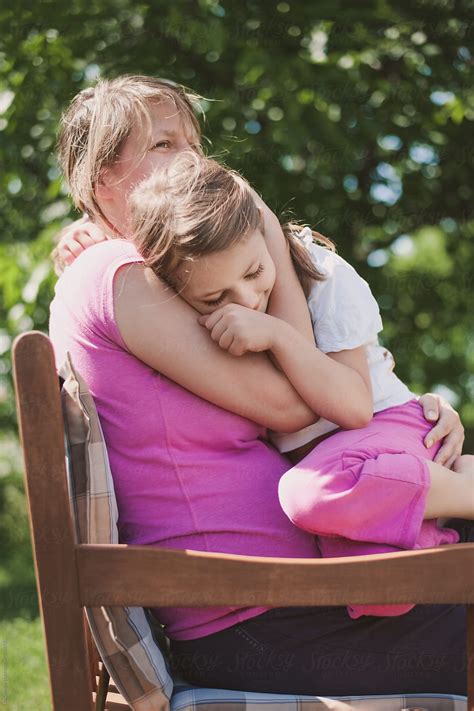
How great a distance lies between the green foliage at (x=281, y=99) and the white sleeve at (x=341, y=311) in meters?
1.84

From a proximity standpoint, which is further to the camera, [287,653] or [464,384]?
[464,384]

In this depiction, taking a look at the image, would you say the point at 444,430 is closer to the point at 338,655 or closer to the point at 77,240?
the point at 338,655

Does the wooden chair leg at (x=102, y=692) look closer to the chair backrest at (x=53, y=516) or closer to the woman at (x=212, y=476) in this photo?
the woman at (x=212, y=476)

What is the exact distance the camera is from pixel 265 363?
1.84 meters

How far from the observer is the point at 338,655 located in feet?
5.95

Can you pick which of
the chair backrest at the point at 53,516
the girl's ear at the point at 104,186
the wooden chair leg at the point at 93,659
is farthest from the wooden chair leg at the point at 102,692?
the girl's ear at the point at 104,186

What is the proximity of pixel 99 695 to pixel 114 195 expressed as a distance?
3.65 ft

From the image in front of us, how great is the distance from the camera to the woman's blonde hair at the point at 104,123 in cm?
208

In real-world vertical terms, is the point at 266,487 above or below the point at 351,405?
below

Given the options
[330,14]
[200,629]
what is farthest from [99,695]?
[330,14]

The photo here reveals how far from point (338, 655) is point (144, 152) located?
3.64 ft

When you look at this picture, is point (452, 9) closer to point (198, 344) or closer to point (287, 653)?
point (198, 344)

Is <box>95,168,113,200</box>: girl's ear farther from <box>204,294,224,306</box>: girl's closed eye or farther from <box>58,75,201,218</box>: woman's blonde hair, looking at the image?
<box>204,294,224,306</box>: girl's closed eye

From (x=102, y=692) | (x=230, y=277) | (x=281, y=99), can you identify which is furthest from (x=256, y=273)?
(x=281, y=99)
